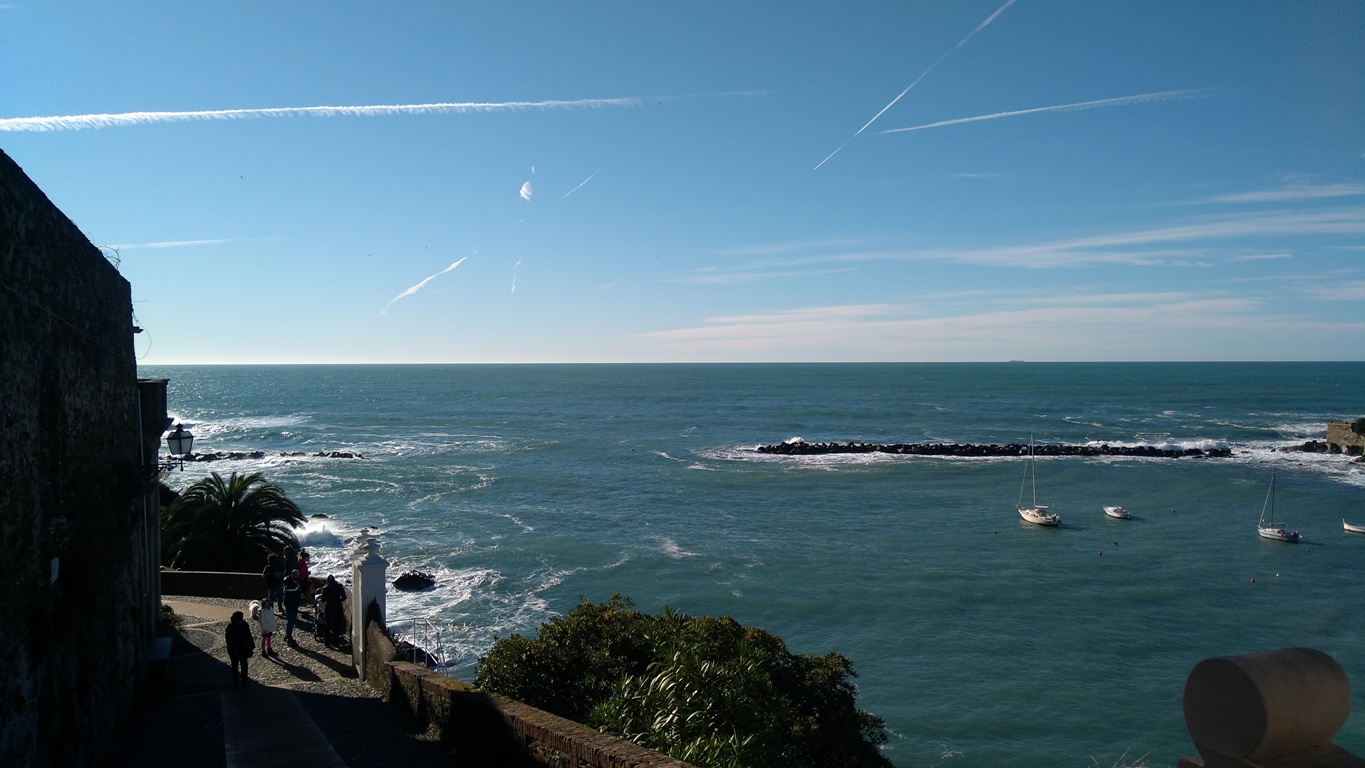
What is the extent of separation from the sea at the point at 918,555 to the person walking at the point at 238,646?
3730 mm

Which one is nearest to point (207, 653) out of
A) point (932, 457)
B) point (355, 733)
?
point (355, 733)

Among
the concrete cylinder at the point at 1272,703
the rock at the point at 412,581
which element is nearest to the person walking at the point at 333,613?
the rock at the point at 412,581

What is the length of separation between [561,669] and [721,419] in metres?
91.2

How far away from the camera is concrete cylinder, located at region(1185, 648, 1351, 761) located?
8.29 feet

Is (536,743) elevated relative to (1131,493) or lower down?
elevated

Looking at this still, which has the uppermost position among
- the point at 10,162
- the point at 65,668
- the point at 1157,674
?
the point at 10,162

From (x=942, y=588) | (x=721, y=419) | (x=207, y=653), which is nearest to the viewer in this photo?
(x=207, y=653)

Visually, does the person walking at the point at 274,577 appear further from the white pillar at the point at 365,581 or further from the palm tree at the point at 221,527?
the palm tree at the point at 221,527

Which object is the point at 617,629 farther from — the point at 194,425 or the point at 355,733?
the point at 194,425

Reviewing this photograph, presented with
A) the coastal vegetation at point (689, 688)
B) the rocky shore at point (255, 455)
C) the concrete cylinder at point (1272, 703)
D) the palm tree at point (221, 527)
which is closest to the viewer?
the concrete cylinder at point (1272, 703)

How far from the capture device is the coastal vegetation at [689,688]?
7691 mm

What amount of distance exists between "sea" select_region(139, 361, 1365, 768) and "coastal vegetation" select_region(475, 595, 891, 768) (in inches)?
129

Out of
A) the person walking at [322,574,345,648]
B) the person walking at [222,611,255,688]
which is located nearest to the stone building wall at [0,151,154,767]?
the person walking at [222,611,255,688]

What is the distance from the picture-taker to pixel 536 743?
24.9 ft
